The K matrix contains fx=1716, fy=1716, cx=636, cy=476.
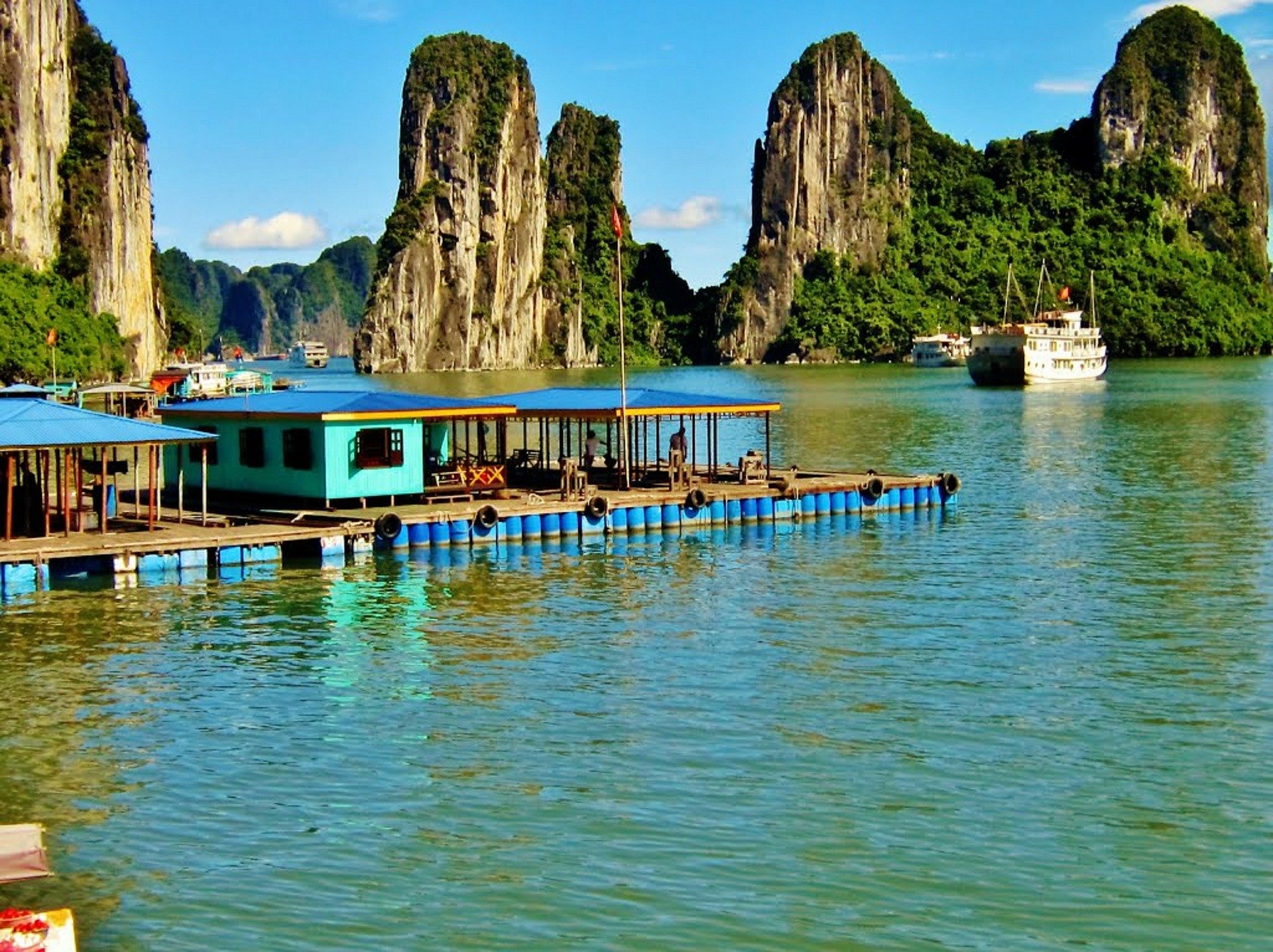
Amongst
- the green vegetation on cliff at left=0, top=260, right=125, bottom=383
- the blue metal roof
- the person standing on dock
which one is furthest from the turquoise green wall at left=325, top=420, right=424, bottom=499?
the green vegetation on cliff at left=0, top=260, right=125, bottom=383

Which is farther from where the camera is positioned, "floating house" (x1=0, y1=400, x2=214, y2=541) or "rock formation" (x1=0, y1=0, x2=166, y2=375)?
"rock formation" (x1=0, y1=0, x2=166, y2=375)

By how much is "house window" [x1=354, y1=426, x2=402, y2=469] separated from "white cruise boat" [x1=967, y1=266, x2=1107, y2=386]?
106m

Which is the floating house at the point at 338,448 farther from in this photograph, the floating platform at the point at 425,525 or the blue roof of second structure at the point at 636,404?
the blue roof of second structure at the point at 636,404

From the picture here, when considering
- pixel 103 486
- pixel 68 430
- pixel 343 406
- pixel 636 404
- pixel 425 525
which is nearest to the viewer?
pixel 68 430

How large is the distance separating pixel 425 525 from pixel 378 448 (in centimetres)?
296

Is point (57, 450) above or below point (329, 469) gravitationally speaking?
above

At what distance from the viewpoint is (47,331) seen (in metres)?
109

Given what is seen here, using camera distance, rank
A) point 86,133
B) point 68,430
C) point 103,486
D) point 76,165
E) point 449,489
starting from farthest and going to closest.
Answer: point 86,133 < point 76,165 < point 449,489 < point 103,486 < point 68,430

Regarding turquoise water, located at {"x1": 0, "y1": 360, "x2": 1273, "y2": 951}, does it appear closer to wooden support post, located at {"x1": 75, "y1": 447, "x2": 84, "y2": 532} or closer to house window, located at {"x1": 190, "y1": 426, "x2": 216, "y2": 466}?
wooden support post, located at {"x1": 75, "y1": 447, "x2": 84, "y2": 532}

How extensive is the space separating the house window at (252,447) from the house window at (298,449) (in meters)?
1.23

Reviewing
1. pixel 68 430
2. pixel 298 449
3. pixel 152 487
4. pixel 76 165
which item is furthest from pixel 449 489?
pixel 76 165

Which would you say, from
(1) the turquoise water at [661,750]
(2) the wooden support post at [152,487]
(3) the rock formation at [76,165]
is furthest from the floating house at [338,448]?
(3) the rock formation at [76,165]

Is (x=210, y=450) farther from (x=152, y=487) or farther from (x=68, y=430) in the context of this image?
(x=68, y=430)

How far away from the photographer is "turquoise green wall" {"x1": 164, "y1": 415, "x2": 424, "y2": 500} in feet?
137
